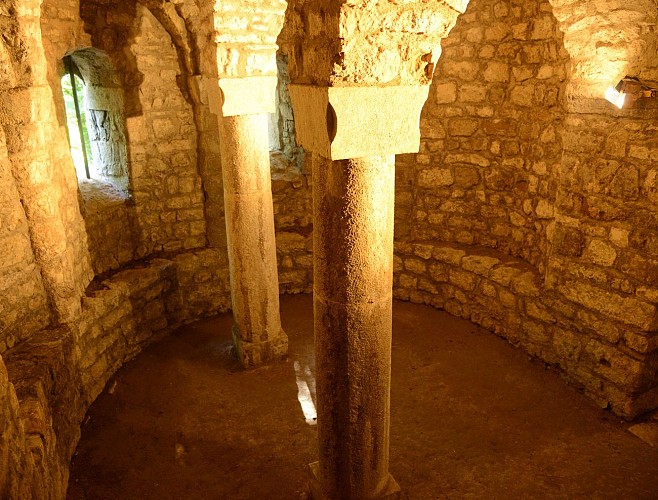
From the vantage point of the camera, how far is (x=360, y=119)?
2.09 m

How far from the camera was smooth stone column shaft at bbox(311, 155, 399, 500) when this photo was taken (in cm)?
224

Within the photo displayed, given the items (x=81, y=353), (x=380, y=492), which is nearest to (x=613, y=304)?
(x=380, y=492)

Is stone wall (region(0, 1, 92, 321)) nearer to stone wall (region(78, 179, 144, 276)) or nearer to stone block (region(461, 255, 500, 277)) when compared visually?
stone wall (region(78, 179, 144, 276))

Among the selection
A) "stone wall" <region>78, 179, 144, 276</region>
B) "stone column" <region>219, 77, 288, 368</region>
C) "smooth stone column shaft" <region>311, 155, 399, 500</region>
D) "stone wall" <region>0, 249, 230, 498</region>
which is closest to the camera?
"smooth stone column shaft" <region>311, 155, 399, 500</region>

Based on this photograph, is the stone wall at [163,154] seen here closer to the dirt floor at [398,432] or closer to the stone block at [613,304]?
the dirt floor at [398,432]

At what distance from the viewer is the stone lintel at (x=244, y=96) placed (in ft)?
13.1

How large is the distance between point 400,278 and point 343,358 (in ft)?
12.3

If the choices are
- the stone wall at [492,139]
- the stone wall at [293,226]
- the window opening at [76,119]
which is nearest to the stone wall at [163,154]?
the window opening at [76,119]

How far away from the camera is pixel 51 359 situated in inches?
139

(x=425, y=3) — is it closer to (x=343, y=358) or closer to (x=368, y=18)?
(x=368, y=18)

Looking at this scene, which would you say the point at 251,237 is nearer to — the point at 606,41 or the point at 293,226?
the point at 293,226

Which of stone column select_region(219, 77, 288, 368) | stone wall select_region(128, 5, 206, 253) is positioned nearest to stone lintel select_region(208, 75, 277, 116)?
stone column select_region(219, 77, 288, 368)

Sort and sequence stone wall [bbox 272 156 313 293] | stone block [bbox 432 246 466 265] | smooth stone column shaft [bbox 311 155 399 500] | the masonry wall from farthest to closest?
1. stone wall [bbox 272 156 313 293]
2. stone block [bbox 432 246 466 265]
3. the masonry wall
4. smooth stone column shaft [bbox 311 155 399 500]

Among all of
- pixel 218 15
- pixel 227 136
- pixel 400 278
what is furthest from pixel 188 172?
pixel 400 278
